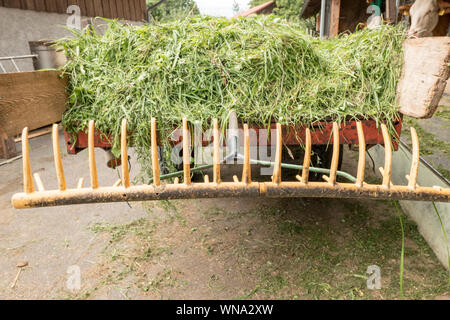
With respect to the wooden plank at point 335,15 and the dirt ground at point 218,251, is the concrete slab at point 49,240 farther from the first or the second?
the wooden plank at point 335,15

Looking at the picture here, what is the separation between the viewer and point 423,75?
1.51m

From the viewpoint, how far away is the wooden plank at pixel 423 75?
1409 millimetres

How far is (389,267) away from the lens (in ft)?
7.20

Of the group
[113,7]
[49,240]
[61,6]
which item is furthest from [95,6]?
[49,240]

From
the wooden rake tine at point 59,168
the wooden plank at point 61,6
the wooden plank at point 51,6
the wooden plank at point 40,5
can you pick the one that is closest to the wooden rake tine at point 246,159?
the wooden rake tine at point 59,168

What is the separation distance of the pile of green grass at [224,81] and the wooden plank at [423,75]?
0.09 metres

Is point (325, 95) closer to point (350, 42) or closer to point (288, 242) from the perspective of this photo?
point (350, 42)

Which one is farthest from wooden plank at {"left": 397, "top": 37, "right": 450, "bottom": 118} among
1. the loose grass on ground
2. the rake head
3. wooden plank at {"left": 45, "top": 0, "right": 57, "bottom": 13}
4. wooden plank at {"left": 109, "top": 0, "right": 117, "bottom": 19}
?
wooden plank at {"left": 109, "top": 0, "right": 117, "bottom": 19}

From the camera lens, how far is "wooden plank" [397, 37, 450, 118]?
1409 mm

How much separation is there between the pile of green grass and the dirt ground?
3.08 feet

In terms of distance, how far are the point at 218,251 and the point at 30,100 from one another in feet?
5.48

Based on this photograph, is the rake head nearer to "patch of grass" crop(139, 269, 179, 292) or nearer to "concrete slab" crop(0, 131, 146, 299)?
"patch of grass" crop(139, 269, 179, 292)

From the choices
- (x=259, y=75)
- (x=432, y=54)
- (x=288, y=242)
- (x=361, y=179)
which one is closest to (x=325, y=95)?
(x=259, y=75)

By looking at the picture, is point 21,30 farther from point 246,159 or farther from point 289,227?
point 246,159
